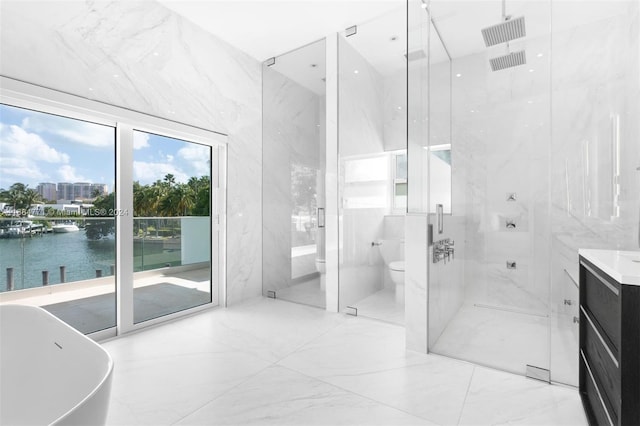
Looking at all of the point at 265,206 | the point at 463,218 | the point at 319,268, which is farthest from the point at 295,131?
the point at 463,218

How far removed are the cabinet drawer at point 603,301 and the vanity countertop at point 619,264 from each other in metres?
0.04

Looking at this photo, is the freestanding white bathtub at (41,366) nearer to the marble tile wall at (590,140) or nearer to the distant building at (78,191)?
the distant building at (78,191)

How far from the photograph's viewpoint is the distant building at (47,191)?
7.57ft

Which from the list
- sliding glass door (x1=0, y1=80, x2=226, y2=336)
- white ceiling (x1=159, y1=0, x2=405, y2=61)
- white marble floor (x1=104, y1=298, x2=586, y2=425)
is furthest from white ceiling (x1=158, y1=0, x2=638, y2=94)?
white marble floor (x1=104, y1=298, x2=586, y2=425)

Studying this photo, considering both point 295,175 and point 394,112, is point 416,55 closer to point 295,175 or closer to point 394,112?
point 394,112

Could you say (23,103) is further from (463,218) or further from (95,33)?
(463,218)

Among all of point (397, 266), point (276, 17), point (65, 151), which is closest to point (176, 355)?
point (65, 151)

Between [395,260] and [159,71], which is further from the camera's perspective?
[395,260]

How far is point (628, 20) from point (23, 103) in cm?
407

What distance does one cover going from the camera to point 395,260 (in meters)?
3.69

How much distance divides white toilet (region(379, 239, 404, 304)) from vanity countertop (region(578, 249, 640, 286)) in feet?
6.17

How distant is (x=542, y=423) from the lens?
158cm

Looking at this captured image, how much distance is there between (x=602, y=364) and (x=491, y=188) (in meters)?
1.33

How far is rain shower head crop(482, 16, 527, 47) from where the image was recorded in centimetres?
223
